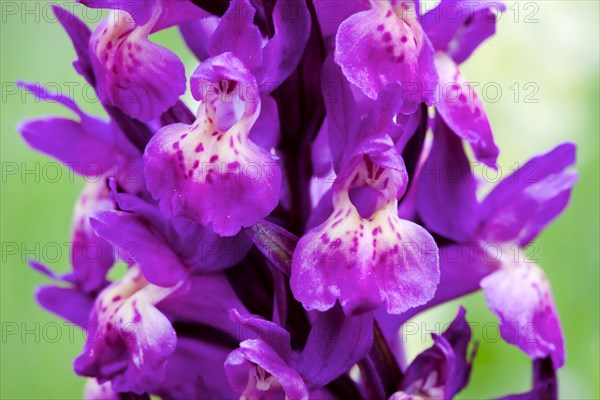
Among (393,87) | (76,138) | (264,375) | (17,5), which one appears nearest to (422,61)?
(393,87)

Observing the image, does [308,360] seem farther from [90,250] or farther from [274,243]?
[90,250]

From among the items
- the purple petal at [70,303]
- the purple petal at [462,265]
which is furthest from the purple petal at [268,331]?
the purple petal at [70,303]

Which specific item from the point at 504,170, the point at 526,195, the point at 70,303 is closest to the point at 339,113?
the point at 526,195

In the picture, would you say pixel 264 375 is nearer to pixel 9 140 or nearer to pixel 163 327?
pixel 163 327

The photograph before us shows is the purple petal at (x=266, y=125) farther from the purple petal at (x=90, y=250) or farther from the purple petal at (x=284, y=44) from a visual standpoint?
the purple petal at (x=90, y=250)

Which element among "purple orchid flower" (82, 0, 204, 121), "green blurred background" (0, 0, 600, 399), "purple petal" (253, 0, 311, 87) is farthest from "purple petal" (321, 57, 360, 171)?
"green blurred background" (0, 0, 600, 399)

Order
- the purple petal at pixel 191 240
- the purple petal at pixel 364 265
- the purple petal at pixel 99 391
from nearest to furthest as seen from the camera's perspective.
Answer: the purple petal at pixel 364 265, the purple petal at pixel 191 240, the purple petal at pixel 99 391

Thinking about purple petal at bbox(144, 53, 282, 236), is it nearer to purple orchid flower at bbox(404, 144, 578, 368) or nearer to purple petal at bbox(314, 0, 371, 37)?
purple petal at bbox(314, 0, 371, 37)
